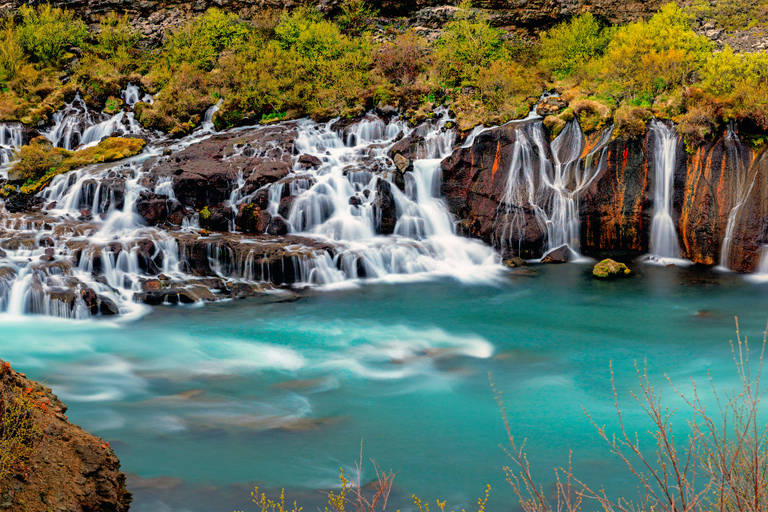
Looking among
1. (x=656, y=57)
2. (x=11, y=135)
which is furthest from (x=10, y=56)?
(x=656, y=57)

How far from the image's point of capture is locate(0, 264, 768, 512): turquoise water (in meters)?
7.09

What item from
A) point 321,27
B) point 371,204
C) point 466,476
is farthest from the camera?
point 321,27

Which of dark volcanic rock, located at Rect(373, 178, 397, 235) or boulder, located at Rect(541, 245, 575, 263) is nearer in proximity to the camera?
boulder, located at Rect(541, 245, 575, 263)

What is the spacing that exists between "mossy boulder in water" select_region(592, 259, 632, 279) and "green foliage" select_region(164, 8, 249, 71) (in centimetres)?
2343

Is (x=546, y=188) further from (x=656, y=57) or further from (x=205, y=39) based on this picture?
(x=205, y=39)

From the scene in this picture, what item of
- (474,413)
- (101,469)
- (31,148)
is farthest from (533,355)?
(31,148)

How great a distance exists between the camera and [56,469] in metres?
4.86

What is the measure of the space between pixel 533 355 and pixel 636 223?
8581mm

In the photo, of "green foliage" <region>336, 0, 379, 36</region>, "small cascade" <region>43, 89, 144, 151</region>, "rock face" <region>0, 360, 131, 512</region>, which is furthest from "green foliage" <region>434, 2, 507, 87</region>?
"rock face" <region>0, 360, 131, 512</region>

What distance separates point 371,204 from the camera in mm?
18578

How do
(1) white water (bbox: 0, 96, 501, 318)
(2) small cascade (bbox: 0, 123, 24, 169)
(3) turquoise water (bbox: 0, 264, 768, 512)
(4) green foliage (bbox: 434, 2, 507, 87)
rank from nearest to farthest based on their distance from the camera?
(3) turquoise water (bbox: 0, 264, 768, 512), (1) white water (bbox: 0, 96, 501, 318), (2) small cascade (bbox: 0, 123, 24, 169), (4) green foliage (bbox: 434, 2, 507, 87)

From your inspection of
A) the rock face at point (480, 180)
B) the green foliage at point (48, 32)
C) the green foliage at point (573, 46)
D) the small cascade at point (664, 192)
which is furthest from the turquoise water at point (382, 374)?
the green foliage at point (48, 32)

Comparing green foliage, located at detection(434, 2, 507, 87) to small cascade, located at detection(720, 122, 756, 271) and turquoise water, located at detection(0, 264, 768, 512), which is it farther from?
turquoise water, located at detection(0, 264, 768, 512)

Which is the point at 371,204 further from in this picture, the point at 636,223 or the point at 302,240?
the point at 636,223
